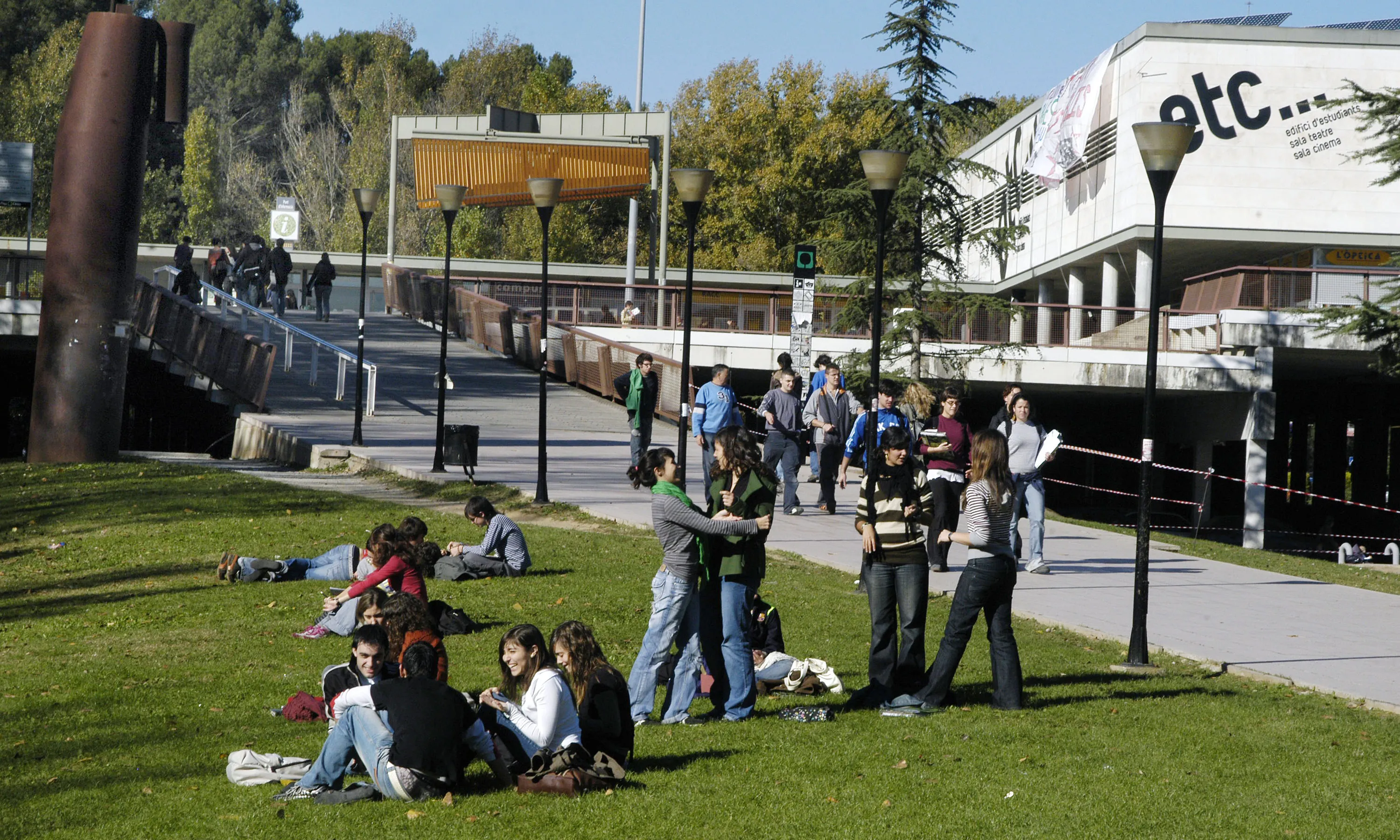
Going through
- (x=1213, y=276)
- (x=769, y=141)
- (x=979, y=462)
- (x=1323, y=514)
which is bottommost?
(x=1323, y=514)

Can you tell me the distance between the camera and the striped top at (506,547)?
1276cm

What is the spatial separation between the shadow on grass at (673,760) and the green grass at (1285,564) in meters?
10.2

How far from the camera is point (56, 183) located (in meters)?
22.4

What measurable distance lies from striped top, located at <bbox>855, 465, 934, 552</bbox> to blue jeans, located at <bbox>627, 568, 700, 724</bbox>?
1.16 meters

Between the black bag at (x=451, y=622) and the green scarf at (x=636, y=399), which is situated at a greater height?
the green scarf at (x=636, y=399)

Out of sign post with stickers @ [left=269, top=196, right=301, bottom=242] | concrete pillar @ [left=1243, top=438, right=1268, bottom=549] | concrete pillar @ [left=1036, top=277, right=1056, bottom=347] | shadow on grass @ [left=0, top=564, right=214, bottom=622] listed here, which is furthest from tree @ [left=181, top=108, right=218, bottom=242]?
shadow on grass @ [left=0, top=564, right=214, bottom=622]

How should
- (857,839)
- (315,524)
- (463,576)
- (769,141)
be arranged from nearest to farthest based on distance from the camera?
(857,839) < (463,576) < (315,524) < (769,141)

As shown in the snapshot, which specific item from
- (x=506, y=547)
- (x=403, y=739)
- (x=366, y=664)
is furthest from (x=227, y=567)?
(x=403, y=739)

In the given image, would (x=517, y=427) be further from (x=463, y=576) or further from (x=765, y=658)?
(x=765, y=658)

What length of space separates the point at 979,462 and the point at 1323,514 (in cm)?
3230

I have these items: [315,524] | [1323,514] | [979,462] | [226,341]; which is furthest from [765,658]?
[1323,514]

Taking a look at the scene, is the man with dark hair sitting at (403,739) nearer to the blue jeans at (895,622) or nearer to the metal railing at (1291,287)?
the blue jeans at (895,622)

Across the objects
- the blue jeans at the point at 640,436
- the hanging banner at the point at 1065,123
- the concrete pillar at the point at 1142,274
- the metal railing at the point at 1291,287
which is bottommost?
the blue jeans at the point at 640,436

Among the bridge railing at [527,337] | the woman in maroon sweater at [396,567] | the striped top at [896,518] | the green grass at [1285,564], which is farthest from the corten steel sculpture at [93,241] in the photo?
the striped top at [896,518]
